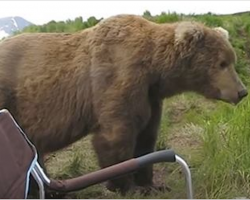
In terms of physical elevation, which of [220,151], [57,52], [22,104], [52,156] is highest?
[57,52]

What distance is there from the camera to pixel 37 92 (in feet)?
17.8

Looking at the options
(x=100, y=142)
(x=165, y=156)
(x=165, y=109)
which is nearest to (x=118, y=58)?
(x=100, y=142)

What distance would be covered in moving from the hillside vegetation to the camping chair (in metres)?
1.70

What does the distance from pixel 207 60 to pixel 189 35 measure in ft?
0.77

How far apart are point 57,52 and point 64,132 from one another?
1.98 feet

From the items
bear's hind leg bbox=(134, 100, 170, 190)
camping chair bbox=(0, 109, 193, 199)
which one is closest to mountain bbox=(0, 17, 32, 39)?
bear's hind leg bbox=(134, 100, 170, 190)

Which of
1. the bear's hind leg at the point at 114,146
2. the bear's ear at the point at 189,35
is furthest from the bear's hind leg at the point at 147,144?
the bear's ear at the point at 189,35

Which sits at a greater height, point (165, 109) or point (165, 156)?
point (165, 156)

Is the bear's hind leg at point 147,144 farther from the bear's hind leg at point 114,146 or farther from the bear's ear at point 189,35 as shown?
the bear's ear at point 189,35

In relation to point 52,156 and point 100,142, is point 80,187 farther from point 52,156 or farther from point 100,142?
point 52,156

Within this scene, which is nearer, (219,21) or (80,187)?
(80,187)

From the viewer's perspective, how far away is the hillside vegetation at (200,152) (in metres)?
5.43

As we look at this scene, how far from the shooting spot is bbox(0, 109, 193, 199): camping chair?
11.4 feet

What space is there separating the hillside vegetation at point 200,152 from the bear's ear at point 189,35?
2.72 ft
